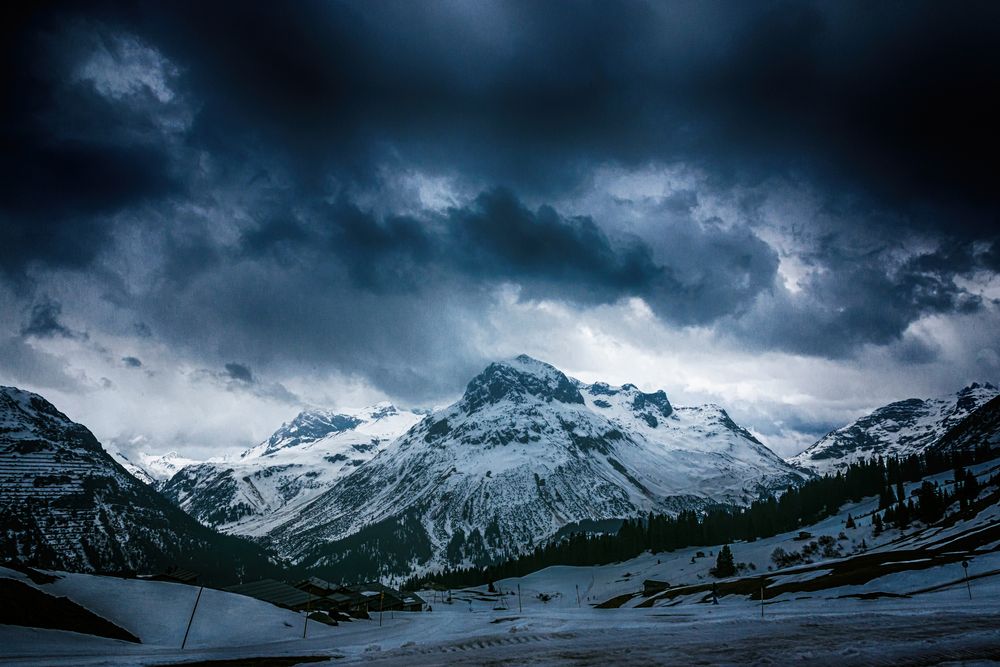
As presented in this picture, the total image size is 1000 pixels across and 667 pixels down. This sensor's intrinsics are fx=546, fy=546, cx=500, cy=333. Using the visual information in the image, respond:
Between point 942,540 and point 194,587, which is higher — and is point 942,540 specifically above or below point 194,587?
below

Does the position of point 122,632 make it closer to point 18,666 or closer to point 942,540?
point 18,666

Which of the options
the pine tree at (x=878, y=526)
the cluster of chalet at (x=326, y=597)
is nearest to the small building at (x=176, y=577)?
the cluster of chalet at (x=326, y=597)

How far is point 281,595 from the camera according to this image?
111 m

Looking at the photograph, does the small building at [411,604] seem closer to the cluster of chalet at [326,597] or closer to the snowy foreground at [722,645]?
the cluster of chalet at [326,597]

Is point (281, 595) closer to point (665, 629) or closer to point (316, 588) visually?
point (316, 588)

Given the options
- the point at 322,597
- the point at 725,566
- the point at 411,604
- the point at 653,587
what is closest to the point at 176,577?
the point at 322,597

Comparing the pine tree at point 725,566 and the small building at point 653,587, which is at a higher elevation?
the pine tree at point 725,566

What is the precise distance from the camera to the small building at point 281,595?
105812mm

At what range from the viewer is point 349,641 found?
61219 millimetres

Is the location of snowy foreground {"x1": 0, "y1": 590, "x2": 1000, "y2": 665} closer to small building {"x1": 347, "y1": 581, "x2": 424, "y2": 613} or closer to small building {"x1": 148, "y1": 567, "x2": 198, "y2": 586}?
small building {"x1": 148, "y1": 567, "x2": 198, "y2": 586}

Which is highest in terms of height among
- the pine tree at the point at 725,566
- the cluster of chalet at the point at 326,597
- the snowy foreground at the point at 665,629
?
the snowy foreground at the point at 665,629

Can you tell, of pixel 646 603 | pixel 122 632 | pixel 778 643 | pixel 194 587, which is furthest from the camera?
pixel 646 603

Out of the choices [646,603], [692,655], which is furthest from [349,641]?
[646,603]

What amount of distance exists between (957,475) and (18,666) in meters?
253
